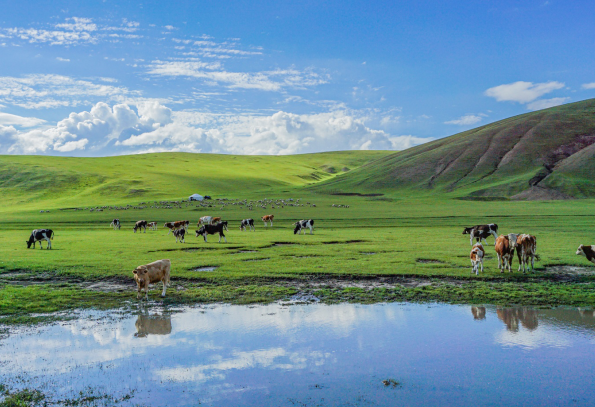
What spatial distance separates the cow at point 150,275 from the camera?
58.7 feet

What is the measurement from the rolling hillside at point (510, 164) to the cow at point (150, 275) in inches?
4496

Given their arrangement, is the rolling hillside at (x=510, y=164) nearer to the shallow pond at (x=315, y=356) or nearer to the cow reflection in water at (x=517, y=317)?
the cow reflection in water at (x=517, y=317)

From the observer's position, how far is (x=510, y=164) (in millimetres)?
151125

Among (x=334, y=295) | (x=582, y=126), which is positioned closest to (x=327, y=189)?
(x=582, y=126)

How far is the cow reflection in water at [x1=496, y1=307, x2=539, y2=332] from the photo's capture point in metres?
13.9

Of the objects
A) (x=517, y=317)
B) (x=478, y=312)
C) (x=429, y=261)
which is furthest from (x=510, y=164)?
(x=517, y=317)

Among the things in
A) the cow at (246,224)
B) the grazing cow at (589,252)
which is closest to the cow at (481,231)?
the grazing cow at (589,252)

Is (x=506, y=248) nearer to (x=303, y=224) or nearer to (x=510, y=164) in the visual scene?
(x=303, y=224)

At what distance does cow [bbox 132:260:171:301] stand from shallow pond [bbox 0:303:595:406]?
6.52 feet

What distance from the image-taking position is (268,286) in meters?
19.8

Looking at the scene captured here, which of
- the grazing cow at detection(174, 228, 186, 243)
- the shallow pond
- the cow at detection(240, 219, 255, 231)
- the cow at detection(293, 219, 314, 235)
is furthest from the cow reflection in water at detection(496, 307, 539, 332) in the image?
the cow at detection(240, 219, 255, 231)

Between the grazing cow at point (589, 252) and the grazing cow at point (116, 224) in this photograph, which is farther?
the grazing cow at point (116, 224)

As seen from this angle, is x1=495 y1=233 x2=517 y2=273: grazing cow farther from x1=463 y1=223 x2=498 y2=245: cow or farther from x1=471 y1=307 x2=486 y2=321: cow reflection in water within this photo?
x1=463 y1=223 x2=498 y2=245: cow

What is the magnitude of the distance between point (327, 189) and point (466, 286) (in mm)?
129243
